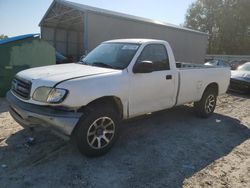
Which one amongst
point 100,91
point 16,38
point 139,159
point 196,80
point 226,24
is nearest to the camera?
point 100,91

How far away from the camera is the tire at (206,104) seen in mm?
6500

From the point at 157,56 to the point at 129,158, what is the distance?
213 centimetres

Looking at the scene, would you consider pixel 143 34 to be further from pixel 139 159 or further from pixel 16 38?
pixel 139 159

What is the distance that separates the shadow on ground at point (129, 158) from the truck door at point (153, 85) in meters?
0.64

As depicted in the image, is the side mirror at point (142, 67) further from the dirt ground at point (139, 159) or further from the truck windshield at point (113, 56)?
the dirt ground at point (139, 159)

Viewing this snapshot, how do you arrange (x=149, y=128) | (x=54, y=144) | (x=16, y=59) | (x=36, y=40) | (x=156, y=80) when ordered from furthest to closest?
(x=36, y=40) → (x=16, y=59) → (x=149, y=128) → (x=156, y=80) → (x=54, y=144)

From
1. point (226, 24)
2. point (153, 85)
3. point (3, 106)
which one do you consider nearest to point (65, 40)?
point (3, 106)

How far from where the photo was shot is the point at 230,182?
366 centimetres

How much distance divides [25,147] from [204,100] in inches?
170

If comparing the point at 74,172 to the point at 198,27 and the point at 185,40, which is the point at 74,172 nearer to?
the point at 185,40

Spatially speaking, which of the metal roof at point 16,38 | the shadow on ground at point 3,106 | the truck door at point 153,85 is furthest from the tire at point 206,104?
the metal roof at point 16,38

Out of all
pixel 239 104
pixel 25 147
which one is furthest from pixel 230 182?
pixel 239 104

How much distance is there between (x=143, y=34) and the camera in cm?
1664

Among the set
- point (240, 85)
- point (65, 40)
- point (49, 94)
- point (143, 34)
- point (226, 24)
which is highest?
point (226, 24)
